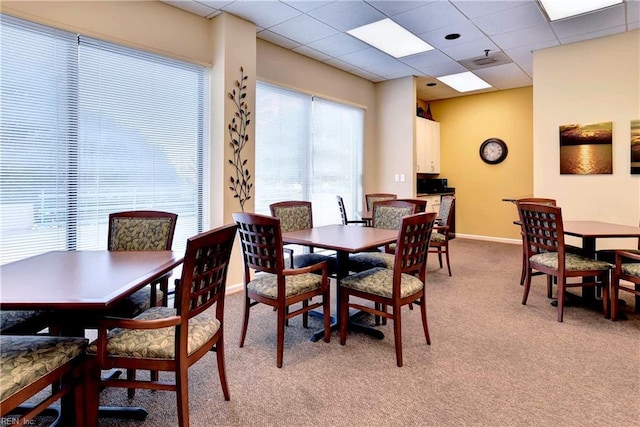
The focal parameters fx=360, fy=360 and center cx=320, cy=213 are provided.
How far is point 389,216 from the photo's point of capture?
3.71 meters

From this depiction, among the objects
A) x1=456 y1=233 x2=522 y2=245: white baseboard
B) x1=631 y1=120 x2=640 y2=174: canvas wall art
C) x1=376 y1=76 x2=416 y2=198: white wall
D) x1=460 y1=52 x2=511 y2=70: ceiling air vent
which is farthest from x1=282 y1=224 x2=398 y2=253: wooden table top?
x1=456 y1=233 x2=522 y2=245: white baseboard

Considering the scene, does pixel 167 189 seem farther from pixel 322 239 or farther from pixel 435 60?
pixel 435 60

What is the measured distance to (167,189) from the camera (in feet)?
11.9

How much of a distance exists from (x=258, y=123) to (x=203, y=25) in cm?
116

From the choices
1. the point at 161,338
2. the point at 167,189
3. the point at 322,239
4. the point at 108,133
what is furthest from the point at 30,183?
the point at 322,239

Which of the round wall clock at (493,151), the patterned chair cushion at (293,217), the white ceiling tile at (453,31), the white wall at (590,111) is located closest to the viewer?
the patterned chair cushion at (293,217)

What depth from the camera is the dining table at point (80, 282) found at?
1.33 m

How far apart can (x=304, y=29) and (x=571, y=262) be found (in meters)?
3.58

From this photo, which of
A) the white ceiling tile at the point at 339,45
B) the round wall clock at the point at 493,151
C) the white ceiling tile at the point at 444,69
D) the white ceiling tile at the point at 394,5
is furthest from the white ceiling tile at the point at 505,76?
the white ceiling tile at the point at 394,5

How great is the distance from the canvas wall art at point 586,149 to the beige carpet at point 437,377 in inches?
76.6

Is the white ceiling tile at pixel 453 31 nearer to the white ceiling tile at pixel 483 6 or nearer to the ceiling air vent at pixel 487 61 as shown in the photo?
the white ceiling tile at pixel 483 6

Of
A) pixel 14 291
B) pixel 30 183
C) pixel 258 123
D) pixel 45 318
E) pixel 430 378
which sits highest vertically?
pixel 258 123

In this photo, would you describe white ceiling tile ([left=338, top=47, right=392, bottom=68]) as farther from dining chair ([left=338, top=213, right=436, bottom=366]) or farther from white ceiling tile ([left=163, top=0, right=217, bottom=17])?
dining chair ([left=338, top=213, right=436, bottom=366])

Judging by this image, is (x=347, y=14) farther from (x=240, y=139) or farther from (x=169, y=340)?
(x=169, y=340)
